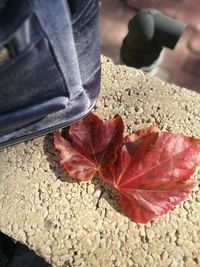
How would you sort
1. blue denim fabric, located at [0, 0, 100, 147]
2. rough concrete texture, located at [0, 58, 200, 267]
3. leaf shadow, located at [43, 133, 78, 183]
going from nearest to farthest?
blue denim fabric, located at [0, 0, 100, 147]
rough concrete texture, located at [0, 58, 200, 267]
leaf shadow, located at [43, 133, 78, 183]

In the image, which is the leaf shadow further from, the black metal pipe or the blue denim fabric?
the black metal pipe

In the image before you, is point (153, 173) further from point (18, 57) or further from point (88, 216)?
point (18, 57)

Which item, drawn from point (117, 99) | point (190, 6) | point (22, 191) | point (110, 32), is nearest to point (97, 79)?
point (117, 99)

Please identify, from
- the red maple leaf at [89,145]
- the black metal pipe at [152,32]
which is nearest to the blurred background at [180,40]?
the black metal pipe at [152,32]

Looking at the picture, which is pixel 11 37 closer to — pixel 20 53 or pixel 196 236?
pixel 20 53

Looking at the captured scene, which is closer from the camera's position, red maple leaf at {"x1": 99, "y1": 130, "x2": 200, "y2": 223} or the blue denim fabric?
the blue denim fabric

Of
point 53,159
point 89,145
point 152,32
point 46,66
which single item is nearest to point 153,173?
point 89,145

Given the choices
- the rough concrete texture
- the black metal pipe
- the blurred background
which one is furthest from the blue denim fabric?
the blurred background
